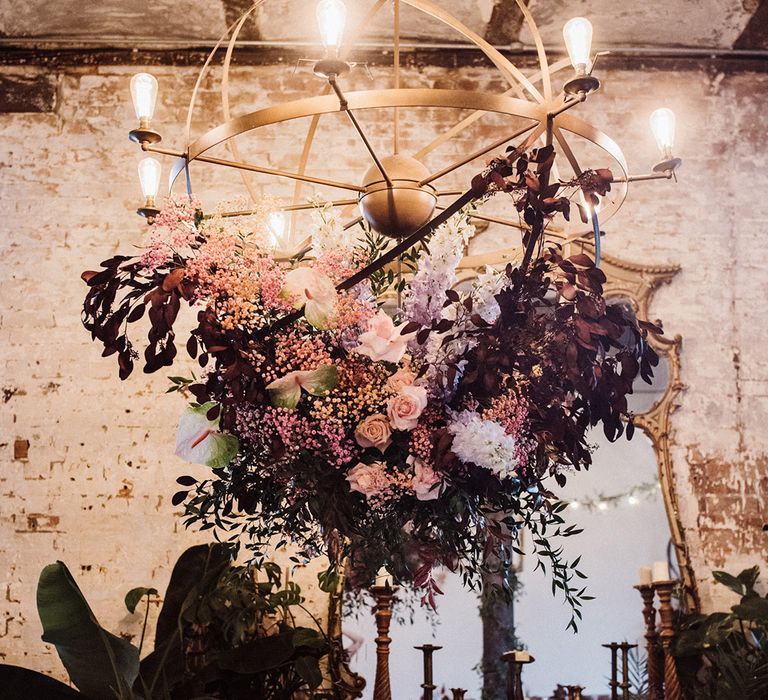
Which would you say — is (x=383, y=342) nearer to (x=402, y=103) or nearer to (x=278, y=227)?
(x=402, y=103)

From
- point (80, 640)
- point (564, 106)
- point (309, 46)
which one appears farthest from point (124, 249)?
point (564, 106)

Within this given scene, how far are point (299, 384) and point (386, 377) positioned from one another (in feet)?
0.53

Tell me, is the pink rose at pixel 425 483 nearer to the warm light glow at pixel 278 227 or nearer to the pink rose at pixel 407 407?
the pink rose at pixel 407 407

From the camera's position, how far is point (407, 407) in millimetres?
1354

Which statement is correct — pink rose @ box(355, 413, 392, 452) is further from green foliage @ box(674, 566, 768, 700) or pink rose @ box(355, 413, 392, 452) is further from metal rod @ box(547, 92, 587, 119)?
green foliage @ box(674, 566, 768, 700)

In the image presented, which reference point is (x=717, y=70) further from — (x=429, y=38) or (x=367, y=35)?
(x=367, y=35)

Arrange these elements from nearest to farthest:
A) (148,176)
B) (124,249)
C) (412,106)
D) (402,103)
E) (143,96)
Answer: (402,103), (412,106), (143,96), (148,176), (124,249)

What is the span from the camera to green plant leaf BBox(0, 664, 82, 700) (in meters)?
2.78

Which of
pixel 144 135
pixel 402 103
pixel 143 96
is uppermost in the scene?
pixel 143 96

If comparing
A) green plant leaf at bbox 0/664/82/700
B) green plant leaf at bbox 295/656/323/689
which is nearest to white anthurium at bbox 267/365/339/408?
green plant leaf at bbox 0/664/82/700

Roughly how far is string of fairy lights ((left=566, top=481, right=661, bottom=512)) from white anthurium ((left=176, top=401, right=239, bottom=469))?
3.41 meters

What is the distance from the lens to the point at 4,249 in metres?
4.10

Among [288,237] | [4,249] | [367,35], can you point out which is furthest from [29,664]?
[367,35]

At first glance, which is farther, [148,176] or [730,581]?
[730,581]
